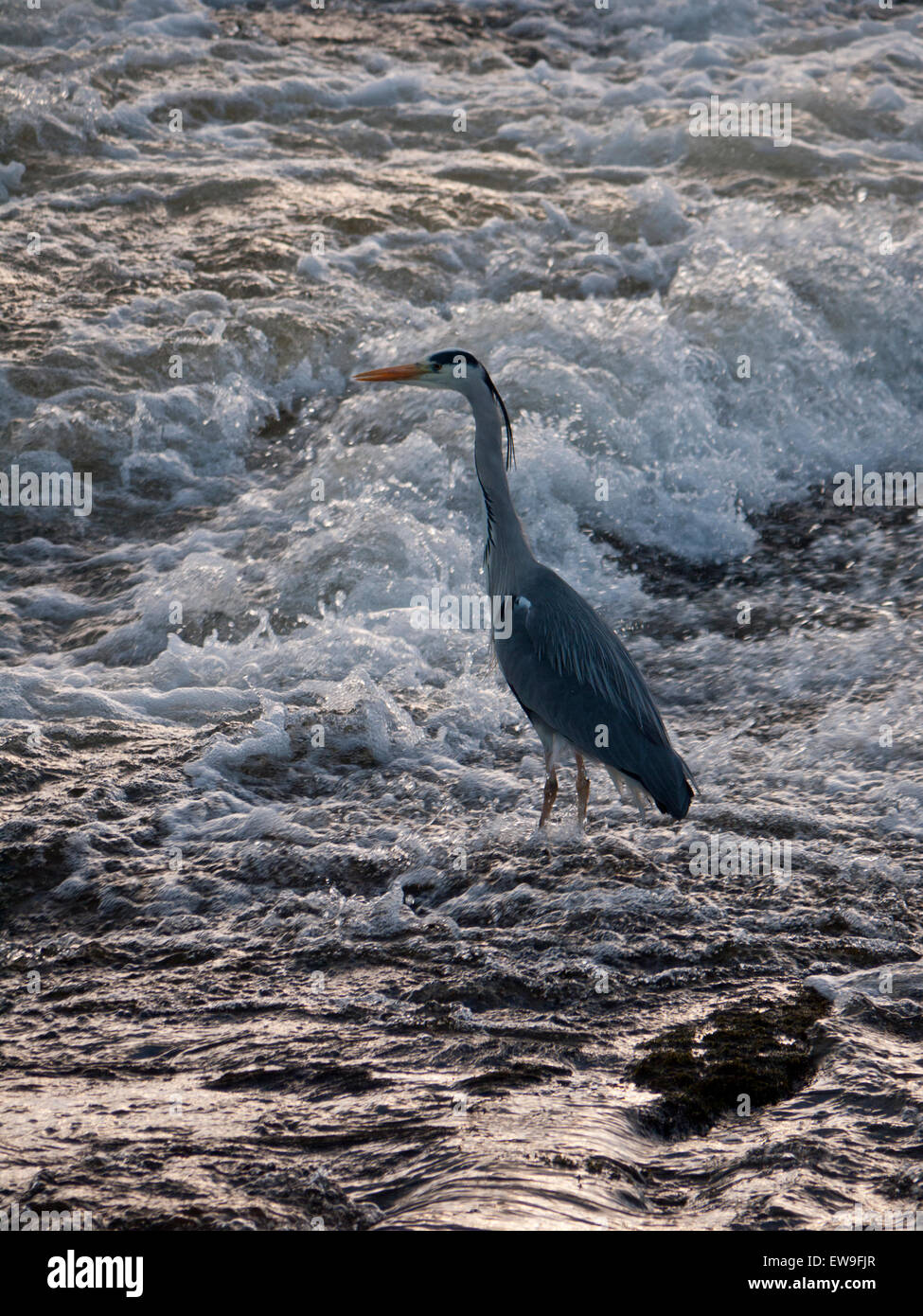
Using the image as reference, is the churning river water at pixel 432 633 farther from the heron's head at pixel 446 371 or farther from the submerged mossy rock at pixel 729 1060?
the heron's head at pixel 446 371

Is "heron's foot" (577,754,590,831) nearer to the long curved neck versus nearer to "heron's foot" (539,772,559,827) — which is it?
"heron's foot" (539,772,559,827)

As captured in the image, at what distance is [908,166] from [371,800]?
10.5m

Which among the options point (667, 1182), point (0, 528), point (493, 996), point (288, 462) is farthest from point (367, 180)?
point (667, 1182)

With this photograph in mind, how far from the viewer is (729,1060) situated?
3604 millimetres

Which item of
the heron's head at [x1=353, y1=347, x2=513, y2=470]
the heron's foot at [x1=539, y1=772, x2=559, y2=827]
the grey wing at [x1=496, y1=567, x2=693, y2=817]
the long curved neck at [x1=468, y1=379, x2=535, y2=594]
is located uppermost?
the heron's head at [x1=353, y1=347, x2=513, y2=470]

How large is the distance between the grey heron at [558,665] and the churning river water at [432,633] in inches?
13.1

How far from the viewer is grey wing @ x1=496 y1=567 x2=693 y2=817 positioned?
4.94 metres

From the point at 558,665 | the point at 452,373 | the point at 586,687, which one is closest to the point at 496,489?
the point at 452,373

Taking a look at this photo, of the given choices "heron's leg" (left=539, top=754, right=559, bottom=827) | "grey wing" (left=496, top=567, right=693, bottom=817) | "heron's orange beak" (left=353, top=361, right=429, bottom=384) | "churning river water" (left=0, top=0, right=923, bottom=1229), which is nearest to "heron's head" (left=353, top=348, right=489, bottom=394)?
"heron's orange beak" (left=353, top=361, right=429, bottom=384)

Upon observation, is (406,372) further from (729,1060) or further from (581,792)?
(729,1060)

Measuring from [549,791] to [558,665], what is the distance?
547mm

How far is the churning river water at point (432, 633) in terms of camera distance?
11.0 feet

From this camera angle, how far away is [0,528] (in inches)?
311

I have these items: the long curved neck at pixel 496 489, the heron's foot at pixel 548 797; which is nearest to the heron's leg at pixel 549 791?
the heron's foot at pixel 548 797
